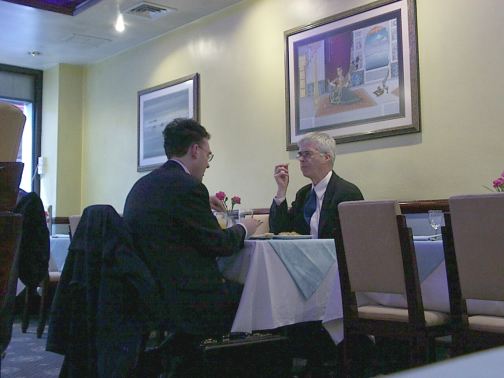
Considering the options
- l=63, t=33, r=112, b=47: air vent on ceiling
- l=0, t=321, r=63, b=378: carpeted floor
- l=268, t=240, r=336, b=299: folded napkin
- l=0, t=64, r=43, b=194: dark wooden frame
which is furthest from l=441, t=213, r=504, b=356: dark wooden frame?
l=0, t=64, r=43, b=194: dark wooden frame

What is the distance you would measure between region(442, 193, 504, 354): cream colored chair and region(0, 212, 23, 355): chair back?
1.46m

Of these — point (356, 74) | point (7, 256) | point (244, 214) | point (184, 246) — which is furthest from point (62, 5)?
point (7, 256)

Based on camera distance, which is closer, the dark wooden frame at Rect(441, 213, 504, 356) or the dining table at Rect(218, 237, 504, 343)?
the dark wooden frame at Rect(441, 213, 504, 356)

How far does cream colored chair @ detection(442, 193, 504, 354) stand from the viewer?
209cm

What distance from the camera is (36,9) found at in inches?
221

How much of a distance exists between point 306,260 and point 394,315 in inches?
16.2

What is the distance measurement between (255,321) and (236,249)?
0.29 m

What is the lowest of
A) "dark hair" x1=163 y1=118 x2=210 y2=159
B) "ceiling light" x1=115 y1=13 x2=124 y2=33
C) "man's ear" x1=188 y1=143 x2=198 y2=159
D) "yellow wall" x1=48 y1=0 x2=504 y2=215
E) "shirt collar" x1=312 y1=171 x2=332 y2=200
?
"shirt collar" x1=312 y1=171 x2=332 y2=200

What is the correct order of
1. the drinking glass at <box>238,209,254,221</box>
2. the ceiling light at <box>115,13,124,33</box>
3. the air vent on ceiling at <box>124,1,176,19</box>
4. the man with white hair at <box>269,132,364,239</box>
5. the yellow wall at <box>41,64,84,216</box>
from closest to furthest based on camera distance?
the drinking glass at <box>238,209,254,221</box> < the man with white hair at <box>269,132,364,239</box> < the air vent on ceiling at <box>124,1,176,19</box> < the ceiling light at <box>115,13,124,33</box> < the yellow wall at <box>41,64,84,216</box>

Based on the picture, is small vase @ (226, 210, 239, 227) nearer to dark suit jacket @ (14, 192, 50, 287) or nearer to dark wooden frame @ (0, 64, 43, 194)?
dark suit jacket @ (14, 192, 50, 287)

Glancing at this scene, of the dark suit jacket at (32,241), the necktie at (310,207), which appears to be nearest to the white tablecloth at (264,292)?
the dark suit jacket at (32,241)

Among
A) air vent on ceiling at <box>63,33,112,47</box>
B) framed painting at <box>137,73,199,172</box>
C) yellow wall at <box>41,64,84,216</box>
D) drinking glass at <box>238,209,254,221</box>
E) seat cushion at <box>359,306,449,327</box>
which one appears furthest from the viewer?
yellow wall at <box>41,64,84,216</box>

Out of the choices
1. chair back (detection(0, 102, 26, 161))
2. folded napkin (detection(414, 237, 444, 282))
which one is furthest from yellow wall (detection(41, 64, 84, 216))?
chair back (detection(0, 102, 26, 161))

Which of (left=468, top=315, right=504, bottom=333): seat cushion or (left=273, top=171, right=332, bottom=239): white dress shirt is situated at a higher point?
(left=273, top=171, right=332, bottom=239): white dress shirt
